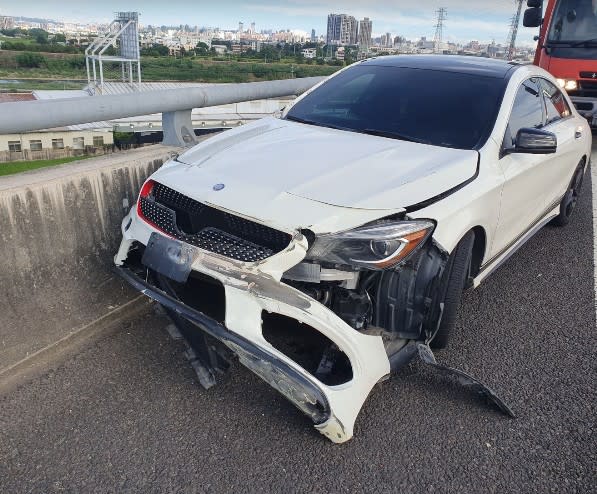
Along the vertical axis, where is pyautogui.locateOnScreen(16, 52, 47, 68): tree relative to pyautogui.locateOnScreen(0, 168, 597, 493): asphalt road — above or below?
below

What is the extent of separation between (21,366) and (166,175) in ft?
4.36

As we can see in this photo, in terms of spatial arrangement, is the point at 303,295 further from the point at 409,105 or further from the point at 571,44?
the point at 571,44

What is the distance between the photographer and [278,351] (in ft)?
7.89

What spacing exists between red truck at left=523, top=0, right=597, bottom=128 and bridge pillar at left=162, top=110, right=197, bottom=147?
800 centimetres

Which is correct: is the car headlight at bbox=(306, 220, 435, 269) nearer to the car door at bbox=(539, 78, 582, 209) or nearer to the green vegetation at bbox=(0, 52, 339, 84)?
the car door at bbox=(539, 78, 582, 209)

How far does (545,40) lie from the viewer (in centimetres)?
1013

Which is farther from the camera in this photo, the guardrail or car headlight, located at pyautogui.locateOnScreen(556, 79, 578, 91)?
car headlight, located at pyautogui.locateOnScreen(556, 79, 578, 91)

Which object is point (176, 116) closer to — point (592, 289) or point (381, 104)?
point (381, 104)

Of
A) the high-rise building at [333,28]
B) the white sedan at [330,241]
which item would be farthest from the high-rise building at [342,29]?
the white sedan at [330,241]

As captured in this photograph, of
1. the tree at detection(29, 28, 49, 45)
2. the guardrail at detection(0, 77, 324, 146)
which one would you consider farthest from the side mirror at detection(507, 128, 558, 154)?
the tree at detection(29, 28, 49, 45)

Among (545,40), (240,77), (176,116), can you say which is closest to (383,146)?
(176,116)

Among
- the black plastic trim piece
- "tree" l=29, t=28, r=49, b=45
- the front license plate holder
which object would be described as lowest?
"tree" l=29, t=28, r=49, b=45

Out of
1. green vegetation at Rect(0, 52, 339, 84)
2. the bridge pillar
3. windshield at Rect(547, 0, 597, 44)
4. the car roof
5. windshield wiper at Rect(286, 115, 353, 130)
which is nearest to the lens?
windshield wiper at Rect(286, 115, 353, 130)

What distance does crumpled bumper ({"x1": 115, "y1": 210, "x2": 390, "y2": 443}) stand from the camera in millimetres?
2371
